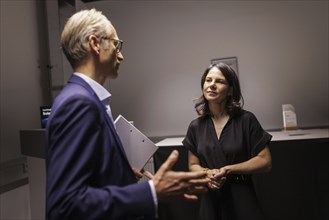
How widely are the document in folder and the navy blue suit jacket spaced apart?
0.48 metres

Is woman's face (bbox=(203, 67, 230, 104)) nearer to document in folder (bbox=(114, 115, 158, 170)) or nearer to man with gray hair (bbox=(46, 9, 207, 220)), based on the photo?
document in folder (bbox=(114, 115, 158, 170))

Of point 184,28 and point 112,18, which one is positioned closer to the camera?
point 184,28

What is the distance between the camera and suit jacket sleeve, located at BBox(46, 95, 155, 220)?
0.65m

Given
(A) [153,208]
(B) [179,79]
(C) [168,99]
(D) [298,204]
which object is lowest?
(D) [298,204]

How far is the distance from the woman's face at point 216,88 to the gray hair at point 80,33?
0.87 m

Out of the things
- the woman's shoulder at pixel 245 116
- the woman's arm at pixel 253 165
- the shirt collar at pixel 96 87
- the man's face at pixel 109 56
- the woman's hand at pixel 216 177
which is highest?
the man's face at pixel 109 56

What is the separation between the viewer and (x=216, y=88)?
159 centimetres

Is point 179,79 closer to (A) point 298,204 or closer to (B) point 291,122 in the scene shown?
(B) point 291,122

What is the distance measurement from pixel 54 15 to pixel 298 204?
259cm

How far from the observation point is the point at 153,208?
692 millimetres

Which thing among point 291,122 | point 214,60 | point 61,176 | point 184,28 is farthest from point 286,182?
point 61,176

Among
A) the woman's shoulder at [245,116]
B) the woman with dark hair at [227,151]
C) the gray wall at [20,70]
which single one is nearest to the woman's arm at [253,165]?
the woman with dark hair at [227,151]

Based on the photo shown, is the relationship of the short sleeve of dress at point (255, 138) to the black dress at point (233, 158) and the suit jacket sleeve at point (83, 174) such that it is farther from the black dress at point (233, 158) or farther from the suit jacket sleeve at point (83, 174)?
the suit jacket sleeve at point (83, 174)

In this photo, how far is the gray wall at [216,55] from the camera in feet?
8.06
